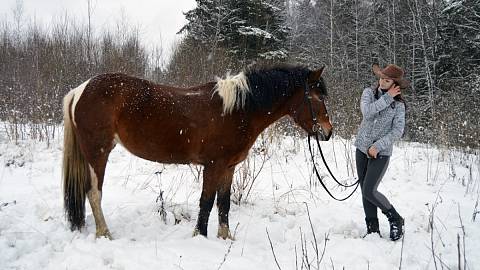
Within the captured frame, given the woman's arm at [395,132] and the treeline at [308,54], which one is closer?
the woman's arm at [395,132]

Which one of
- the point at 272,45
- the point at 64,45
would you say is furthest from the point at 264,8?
the point at 64,45

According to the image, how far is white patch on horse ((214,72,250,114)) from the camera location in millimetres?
3439

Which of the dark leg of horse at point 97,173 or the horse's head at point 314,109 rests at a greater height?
the horse's head at point 314,109

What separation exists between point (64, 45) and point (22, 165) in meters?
A: 6.42

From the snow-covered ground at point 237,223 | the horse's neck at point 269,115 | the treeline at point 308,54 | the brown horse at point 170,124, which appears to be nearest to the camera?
the snow-covered ground at point 237,223

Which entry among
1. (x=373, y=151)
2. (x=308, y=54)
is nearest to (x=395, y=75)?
(x=373, y=151)

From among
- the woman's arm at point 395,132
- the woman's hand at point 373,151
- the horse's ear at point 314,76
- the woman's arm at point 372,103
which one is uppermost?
the horse's ear at point 314,76

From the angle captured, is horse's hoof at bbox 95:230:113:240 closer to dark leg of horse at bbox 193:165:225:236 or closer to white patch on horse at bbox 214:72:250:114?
dark leg of horse at bbox 193:165:225:236

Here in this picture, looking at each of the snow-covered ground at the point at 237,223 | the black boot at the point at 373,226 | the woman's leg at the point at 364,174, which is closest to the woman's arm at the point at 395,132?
the woman's leg at the point at 364,174

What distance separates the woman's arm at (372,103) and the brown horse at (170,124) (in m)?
0.43

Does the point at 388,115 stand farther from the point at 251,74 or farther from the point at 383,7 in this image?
the point at 383,7

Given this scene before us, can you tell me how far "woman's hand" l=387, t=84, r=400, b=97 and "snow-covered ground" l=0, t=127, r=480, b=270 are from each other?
1398 mm

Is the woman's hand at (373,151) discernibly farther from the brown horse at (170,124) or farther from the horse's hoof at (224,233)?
the horse's hoof at (224,233)

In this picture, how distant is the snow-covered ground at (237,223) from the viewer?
285 cm
